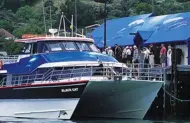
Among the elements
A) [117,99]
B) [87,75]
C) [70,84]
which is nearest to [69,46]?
[87,75]

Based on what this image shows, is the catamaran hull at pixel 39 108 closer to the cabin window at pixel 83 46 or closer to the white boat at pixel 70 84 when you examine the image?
the white boat at pixel 70 84

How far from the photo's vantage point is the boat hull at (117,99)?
26.0 meters

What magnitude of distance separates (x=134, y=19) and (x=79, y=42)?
1786 cm

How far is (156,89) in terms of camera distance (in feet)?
89.7

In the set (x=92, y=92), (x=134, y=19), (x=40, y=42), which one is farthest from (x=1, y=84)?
(x=134, y=19)

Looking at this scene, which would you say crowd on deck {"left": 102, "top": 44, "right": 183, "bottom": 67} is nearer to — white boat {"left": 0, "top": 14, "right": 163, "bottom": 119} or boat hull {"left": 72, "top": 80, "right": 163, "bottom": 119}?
white boat {"left": 0, "top": 14, "right": 163, "bottom": 119}

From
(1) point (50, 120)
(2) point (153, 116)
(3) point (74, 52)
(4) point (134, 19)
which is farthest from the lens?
(4) point (134, 19)

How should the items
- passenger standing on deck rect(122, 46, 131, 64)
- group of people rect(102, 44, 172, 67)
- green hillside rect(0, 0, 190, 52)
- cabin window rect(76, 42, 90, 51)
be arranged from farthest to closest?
green hillside rect(0, 0, 190, 52)
passenger standing on deck rect(122, 46, 131, 64)
group of people rect(102, 44, 172, 67)
cabin window rect(76, 42, 90, 51)

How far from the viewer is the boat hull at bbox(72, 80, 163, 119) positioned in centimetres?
2603

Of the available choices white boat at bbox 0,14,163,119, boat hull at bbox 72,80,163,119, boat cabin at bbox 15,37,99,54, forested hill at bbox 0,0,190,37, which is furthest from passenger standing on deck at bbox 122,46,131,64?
forested hill at bbox 0,0,190,37

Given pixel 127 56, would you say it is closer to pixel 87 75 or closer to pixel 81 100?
pixel 87 75

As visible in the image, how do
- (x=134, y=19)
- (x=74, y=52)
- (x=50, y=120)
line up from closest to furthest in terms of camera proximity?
(x=50, y=120) → (x=74, y=52) → (x=134, y=19)

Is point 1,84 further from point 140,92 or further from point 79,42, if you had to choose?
point 140,92

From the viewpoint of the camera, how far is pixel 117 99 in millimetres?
26781
